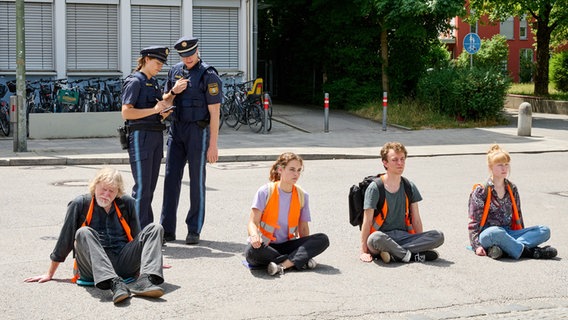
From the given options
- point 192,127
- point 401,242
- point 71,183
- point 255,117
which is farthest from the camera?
point 255,117

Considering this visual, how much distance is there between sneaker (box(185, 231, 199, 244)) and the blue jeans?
2.65 m

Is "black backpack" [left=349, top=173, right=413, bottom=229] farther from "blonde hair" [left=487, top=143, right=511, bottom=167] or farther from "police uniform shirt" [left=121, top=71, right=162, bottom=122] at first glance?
"police uniform shirt" [left=121, top=71, right=162, bottom=122]

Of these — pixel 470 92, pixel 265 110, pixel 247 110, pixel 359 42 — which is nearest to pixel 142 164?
pixel 265 110

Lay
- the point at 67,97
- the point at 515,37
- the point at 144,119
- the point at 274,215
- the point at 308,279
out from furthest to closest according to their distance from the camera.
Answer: the point at 515,37 → the point at 67,97 → the point at 144,119 → the point at 274,215 → the point at 308,279

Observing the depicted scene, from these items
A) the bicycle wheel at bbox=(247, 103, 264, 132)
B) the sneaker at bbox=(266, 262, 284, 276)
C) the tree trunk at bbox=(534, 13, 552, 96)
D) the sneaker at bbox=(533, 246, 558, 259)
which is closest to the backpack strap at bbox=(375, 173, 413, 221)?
the sneaker at bbox=(266, 262, 284, 276)

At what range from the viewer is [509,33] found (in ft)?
225

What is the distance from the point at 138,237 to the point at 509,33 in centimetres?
6448

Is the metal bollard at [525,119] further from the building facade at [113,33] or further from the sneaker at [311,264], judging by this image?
the sneaker at [311,264]

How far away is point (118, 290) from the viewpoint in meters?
6.61

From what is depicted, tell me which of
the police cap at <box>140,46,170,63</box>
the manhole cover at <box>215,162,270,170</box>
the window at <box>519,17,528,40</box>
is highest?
the window at <box>519,17,528,40</box>

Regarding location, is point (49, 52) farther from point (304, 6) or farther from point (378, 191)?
point (378, 191)

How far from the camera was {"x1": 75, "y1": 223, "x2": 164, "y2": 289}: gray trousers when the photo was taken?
6.86 m

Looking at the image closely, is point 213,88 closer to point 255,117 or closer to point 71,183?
point 71,183

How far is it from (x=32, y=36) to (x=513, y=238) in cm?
1820
